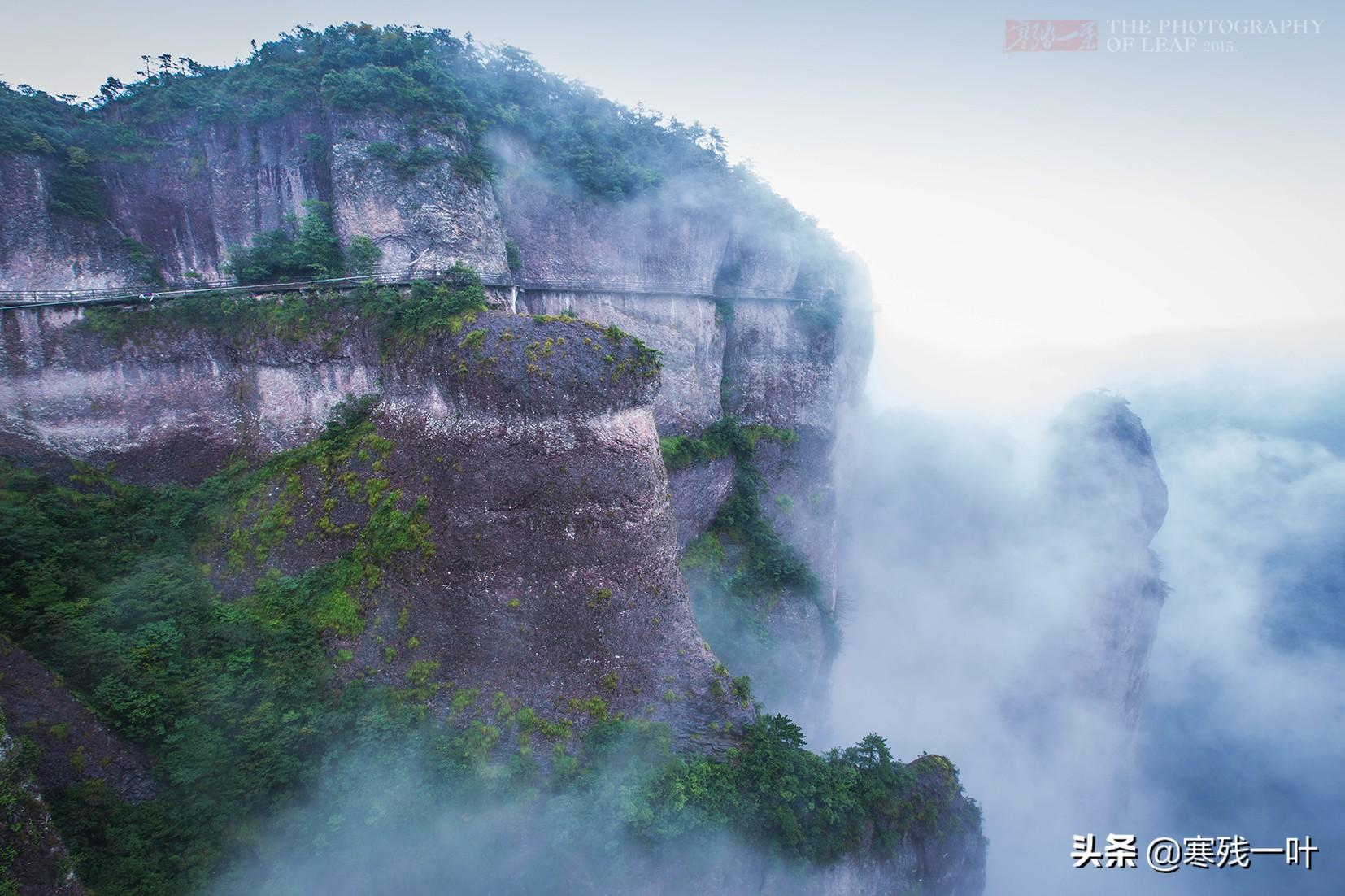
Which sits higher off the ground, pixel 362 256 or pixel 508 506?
pixel 362 256

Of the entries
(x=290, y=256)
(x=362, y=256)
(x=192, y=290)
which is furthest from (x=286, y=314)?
(x=192, y=290)

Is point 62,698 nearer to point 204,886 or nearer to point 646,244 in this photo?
point 204,886

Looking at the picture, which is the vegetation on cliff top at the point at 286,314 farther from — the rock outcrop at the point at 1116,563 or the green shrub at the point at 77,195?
the rock outcrop at the point at 1116,563

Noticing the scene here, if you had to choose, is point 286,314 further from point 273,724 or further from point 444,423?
point 273,724

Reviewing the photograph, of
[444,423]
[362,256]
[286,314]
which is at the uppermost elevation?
[362,256]

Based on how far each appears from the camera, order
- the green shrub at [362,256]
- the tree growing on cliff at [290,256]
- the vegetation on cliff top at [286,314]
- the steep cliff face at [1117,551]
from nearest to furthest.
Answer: the vegetation on cliff top at [286,314]
the tree growing on cliff at [290,256]
the green shrub at [362,256]
the steep cliff face at [1117,551]

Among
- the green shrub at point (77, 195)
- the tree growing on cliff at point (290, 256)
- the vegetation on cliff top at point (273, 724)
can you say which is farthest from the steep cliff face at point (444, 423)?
the tree growing on cliff at point (290, 256)
